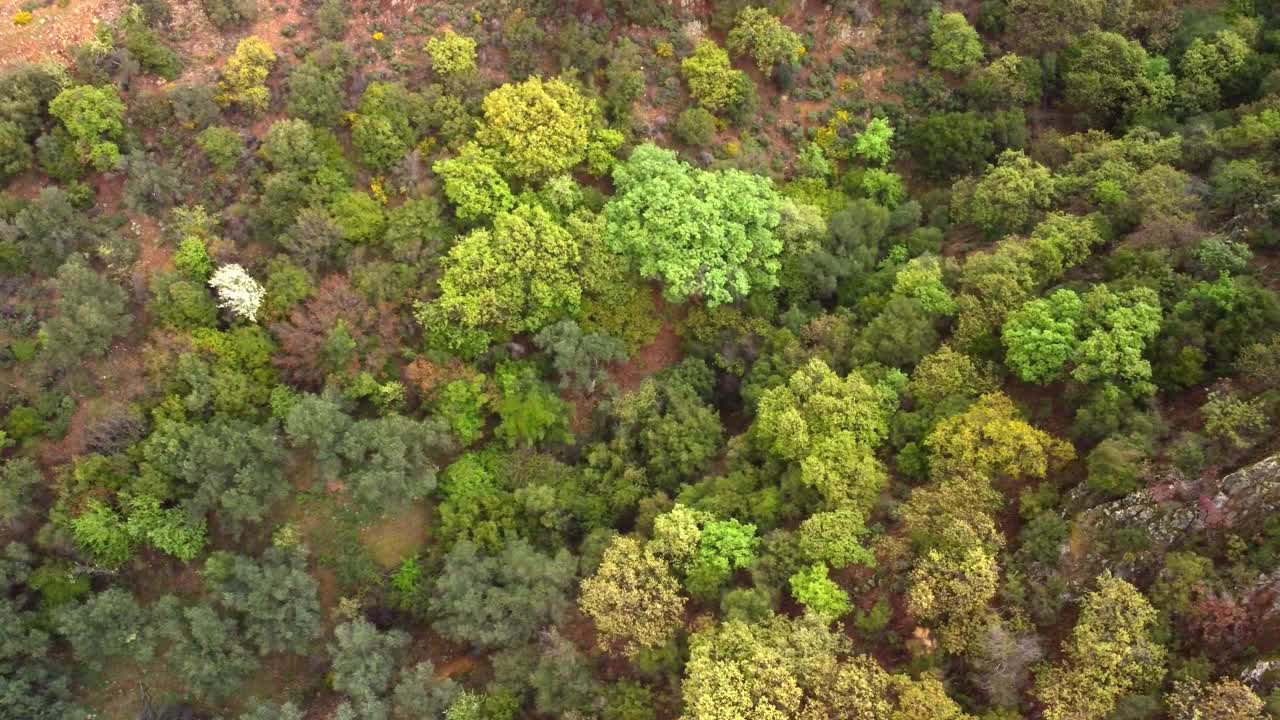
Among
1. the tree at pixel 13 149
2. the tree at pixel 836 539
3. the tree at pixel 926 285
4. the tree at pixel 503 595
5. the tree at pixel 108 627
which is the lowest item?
the tree at pixel 108 627

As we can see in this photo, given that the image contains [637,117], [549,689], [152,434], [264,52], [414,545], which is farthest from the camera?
[637,117]

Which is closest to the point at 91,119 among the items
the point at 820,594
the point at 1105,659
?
the point at 820,594

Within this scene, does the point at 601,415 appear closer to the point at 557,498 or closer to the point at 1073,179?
the point at 557,498

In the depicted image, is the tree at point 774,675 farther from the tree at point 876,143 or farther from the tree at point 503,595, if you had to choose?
the tree at point 876,143

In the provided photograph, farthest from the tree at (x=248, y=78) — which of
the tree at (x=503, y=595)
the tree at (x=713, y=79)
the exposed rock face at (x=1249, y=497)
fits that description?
the exposed rock face at (x=1249, y=497)

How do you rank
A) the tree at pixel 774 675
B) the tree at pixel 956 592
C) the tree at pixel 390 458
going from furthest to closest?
the tree at pixel 390 458 → the tree at pixel 956 592 → the tree at pixel 774 675

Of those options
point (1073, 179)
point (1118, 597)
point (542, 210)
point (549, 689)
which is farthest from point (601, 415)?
point (1073, 179)

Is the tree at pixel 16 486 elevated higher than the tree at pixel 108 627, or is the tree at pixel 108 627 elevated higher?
the tree at pixel 16 486
